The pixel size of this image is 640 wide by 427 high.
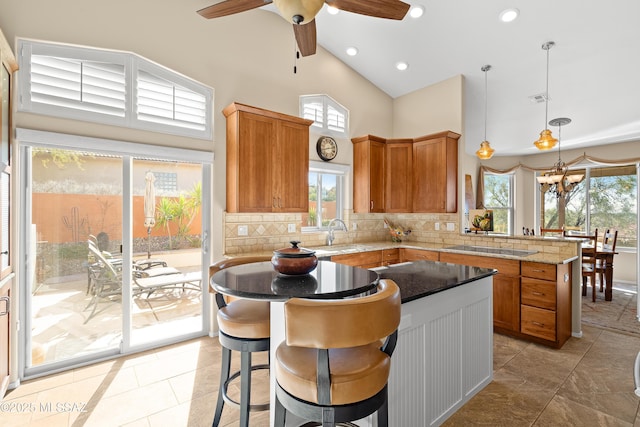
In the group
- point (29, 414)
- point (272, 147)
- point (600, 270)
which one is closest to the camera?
point (29, 414)

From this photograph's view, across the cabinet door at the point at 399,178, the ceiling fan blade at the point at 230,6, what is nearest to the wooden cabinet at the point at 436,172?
the cabinet door at the point at 399,178

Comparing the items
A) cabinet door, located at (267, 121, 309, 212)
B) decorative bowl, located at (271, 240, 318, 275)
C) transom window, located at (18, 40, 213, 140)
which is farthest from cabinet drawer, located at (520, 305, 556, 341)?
transom window, located at (18, 40, 213, 140)

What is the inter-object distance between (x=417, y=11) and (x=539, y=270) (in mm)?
3055

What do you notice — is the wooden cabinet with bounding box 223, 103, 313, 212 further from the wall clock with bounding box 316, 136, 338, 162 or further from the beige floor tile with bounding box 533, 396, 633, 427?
the beige floor tile with bounding box 533, 396, 633, 427

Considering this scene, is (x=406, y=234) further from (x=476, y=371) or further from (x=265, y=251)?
(x=476, y=371)

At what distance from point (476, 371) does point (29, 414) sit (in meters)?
3.14

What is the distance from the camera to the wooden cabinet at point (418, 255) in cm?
417

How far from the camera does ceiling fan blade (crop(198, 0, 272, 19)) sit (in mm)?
1976

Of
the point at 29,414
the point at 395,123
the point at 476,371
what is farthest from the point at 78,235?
the point at 395,123

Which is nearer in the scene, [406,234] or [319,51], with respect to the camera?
[319,51]

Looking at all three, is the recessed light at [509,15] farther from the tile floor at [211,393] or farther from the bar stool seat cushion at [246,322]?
the bar stool seat cushion at [246,322]

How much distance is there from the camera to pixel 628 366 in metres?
2.82

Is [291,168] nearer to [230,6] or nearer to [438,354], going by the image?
[230,6]

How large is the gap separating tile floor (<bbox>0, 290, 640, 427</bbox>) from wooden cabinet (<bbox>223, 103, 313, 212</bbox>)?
5.49 ft
